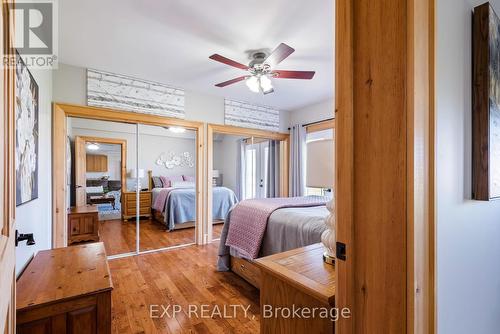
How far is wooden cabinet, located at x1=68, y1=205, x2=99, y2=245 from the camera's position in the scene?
3367 mm

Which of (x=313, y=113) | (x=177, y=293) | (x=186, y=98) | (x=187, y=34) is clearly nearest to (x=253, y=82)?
(x=187, y=34)

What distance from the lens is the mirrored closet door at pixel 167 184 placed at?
3.94 metres

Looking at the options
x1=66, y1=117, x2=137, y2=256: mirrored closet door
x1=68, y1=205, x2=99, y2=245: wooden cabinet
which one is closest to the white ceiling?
x1=66, y1=117, x2=137, y2=256: mirrored closet door

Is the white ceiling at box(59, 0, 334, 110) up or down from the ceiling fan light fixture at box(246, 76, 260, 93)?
up

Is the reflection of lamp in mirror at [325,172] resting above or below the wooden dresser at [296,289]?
above

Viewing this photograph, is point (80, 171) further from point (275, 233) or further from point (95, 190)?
point (275, 233)

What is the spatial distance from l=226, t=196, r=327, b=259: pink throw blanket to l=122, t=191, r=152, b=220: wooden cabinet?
214 centimetres

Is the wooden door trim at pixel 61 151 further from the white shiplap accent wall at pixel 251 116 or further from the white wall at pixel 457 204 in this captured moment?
the white wall at pixel 457 204

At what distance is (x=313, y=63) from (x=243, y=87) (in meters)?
1.14

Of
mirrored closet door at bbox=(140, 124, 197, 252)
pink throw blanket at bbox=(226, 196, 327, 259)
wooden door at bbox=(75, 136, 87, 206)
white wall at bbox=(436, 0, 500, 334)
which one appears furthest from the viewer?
mirrored closet door at bbox=(140, 124, 197, 252)

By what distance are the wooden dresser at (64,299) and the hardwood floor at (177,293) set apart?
70cm

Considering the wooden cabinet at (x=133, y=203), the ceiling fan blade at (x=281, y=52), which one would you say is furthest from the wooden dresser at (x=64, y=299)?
the wooden cabinet at (x=133, y=203)

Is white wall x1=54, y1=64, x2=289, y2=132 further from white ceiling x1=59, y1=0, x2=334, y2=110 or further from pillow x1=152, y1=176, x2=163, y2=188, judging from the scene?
pillow x1=152, y1=176, x2=163, y2=188

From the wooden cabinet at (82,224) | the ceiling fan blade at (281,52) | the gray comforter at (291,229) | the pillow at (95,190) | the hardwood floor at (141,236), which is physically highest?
the ceiling fan blade at (281,52)
